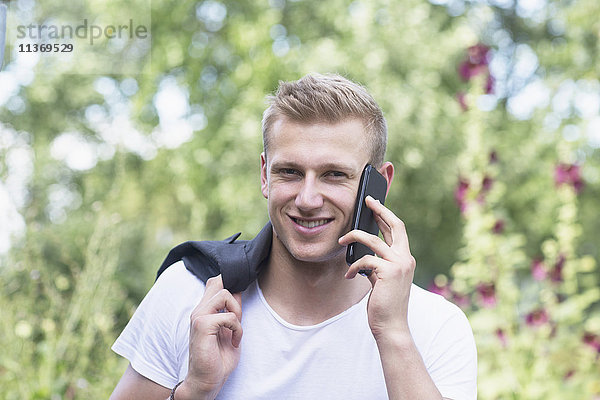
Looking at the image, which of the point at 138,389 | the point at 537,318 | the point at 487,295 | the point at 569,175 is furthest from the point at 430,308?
the point at 569,175

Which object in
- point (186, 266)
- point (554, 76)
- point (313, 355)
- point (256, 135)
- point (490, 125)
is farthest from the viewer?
point (554, 76)

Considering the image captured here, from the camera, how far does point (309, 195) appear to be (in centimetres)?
192

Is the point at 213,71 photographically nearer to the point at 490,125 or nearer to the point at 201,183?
the point at 201,183

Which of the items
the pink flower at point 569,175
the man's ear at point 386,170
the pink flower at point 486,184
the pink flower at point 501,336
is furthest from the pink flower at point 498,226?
the man's ear at point 386,170

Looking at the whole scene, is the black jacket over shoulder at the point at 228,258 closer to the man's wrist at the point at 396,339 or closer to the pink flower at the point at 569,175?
the man's wrist at the point at 396,339

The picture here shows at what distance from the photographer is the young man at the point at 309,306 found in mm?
1909

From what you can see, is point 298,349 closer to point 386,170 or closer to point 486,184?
point 386,170

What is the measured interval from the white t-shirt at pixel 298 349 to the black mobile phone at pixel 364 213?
0.21m

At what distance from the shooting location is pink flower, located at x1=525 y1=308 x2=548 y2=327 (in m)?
4.54

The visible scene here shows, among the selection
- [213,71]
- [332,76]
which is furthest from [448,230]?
[332,76]

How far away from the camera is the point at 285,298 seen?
212 cm

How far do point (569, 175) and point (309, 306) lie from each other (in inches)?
133

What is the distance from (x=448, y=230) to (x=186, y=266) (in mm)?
9785

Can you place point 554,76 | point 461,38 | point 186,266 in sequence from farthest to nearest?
point 554,76
point 461,38
point 186,266
